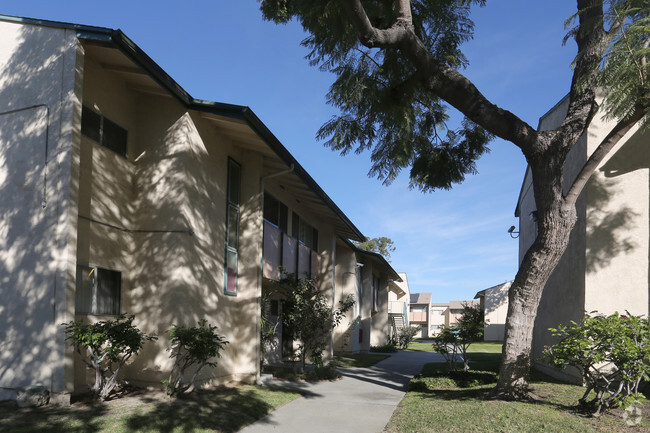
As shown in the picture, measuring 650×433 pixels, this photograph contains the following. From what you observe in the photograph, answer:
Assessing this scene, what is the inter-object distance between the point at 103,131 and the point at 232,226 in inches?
145

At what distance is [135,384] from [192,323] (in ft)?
4.84

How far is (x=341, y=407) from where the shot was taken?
34.5ft

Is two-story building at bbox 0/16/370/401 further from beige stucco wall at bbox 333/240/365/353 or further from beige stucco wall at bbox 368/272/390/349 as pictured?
beige stucco wall at bbox 368/272/390/349

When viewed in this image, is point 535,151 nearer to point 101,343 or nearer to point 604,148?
point 604,148

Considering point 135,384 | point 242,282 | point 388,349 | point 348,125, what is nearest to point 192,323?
point 135,384

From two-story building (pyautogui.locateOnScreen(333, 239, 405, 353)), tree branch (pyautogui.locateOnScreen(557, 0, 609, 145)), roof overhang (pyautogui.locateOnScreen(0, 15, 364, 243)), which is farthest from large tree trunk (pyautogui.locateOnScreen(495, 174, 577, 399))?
two-story building (pyautogui.locateOnScreen(333, 239, 405, 353))

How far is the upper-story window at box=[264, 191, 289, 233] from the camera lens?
15216 mm

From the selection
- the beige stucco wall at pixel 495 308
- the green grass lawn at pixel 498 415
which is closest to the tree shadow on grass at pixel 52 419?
the green grass lawn at pixel 498 415

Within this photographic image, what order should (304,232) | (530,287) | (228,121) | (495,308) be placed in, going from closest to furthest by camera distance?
(530,287) → (228,121) → (304,232) → (495,308)

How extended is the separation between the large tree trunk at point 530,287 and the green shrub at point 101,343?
662 cm

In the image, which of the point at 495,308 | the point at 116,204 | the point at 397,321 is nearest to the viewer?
the point at 116,204

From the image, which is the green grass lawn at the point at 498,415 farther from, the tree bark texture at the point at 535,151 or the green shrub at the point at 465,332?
the green shrub at the point at 465,332

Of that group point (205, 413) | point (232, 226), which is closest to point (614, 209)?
point (232, 226)

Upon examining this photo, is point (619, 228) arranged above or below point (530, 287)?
above
